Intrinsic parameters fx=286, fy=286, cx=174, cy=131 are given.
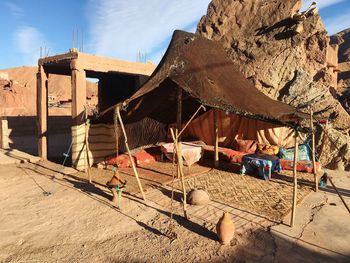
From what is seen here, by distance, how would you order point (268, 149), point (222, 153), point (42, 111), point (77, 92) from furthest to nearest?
point (42, 111), point (222, 153), point (268, 149), point (77, 92)

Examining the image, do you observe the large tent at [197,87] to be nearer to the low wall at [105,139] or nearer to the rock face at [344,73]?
the low wall at [105,139]

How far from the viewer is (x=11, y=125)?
19688 millimetres

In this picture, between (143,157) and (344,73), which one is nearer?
(143,157)

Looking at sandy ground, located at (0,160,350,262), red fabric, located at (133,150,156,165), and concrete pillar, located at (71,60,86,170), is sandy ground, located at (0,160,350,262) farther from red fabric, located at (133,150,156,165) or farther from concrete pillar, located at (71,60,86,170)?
red fabric, located at (133,150,156,165)

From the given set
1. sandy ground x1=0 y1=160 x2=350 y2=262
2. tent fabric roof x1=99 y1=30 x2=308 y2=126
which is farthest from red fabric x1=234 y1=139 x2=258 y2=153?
sandy ground x1=0 y1=160 x2=350 y2=262

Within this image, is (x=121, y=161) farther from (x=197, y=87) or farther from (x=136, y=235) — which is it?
(x=136, y=235)

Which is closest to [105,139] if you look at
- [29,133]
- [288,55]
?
[288,55]

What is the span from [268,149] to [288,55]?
6.83 meters

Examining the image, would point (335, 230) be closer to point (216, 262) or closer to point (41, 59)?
point (216, 262)

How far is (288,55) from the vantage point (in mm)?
14734

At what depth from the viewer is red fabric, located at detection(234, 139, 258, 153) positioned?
11031 mm

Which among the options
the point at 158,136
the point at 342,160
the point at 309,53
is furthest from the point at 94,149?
the point at 309,53

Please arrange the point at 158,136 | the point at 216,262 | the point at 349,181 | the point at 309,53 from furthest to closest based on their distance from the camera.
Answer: the point at 309,53, the point at 158,136, the point at 349,181, the point at 216,262

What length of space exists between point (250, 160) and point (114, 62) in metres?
6.35
